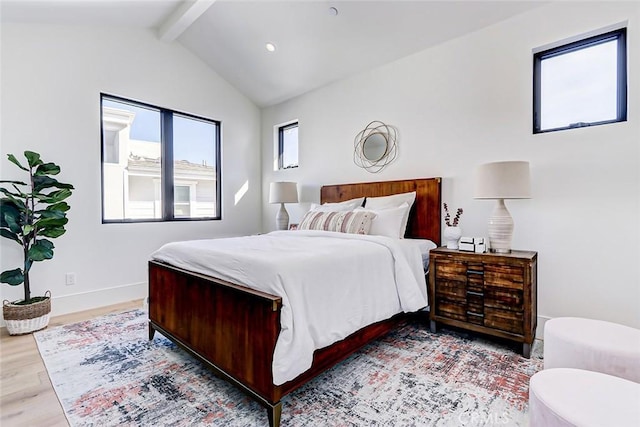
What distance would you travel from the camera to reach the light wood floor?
1.61 meters

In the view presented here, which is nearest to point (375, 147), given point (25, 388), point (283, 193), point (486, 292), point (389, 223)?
point (389, 223)

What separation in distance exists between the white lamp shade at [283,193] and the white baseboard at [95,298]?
6.46 ft

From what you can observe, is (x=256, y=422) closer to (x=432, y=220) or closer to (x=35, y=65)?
(x=432, y=220)

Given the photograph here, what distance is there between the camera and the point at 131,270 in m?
3.77

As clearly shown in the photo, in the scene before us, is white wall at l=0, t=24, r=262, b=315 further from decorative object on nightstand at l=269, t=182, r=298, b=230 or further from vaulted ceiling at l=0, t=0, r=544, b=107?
decorative object on nightstand at l=269, t=182, r=298, b=230

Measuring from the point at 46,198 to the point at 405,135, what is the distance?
3.55 meters

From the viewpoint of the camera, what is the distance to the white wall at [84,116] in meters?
2.97

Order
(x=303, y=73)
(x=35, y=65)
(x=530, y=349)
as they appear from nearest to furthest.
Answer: (x=530, y=349) → (x=35, y=65) → (x=303, y=73)

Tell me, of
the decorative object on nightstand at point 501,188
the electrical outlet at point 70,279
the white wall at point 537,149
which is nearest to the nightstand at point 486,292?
the decorative object on nightstand at point 501,188

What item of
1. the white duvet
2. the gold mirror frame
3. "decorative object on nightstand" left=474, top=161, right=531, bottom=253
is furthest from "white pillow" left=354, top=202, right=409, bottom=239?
the gold mirror frame

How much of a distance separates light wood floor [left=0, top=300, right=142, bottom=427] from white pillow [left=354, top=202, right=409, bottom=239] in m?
2.46

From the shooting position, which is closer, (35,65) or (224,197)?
(35,65)

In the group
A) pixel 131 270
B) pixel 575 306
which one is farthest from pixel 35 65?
pixel 575 306

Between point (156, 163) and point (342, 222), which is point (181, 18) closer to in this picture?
point (156, 163)
